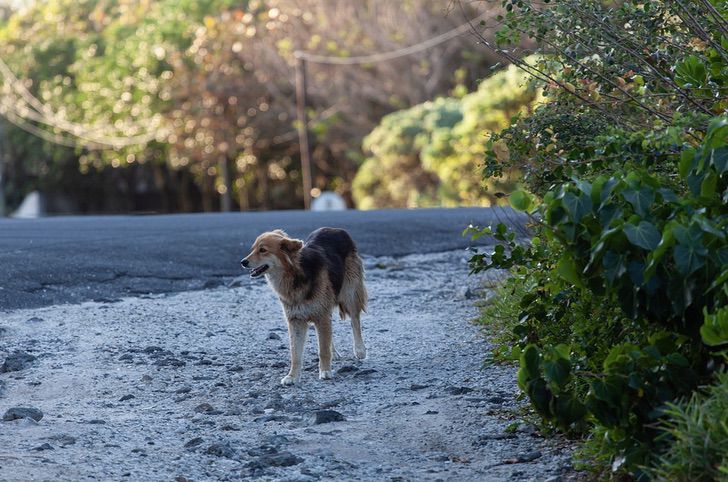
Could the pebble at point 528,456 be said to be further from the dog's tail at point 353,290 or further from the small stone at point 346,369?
the dog's tail at point 353,290

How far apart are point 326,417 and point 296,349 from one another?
47.6 inches

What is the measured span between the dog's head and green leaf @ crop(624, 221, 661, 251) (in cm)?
341

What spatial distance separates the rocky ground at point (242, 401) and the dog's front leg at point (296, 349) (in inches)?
4.0

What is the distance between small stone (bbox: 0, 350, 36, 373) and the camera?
773 cm

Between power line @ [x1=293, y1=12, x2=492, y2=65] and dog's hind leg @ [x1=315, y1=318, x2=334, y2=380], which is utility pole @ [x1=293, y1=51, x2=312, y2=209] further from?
dog's hind leg @ [x1=315, y1=318, x2=334, y2=380]

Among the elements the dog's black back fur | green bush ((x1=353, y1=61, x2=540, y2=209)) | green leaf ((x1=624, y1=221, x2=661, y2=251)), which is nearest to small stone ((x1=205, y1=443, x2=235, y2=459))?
the dog's black back fur

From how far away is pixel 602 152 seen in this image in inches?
226

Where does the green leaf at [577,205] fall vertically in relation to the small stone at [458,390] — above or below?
above

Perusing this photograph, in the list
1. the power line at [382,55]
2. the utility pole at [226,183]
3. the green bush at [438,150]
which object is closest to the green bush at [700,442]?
the green bush at [438,150]

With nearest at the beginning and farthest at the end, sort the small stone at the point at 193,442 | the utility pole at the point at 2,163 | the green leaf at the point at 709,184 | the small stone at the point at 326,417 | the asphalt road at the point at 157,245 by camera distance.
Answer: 1. the green leaf at the point at 709,184
2. the small stone at the point at 193,442
3. the small stone at the point at 326,417
4. the asphalt road at the point at 157,245
5. the utility pole at the point at 2,163

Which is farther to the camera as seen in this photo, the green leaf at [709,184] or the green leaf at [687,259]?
the green leaf at [709,184]

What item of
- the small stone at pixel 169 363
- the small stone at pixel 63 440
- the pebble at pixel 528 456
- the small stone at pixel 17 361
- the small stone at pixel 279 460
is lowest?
the pebble at pixel 528 456

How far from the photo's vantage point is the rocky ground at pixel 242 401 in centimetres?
582

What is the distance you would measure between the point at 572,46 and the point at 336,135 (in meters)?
28.6
